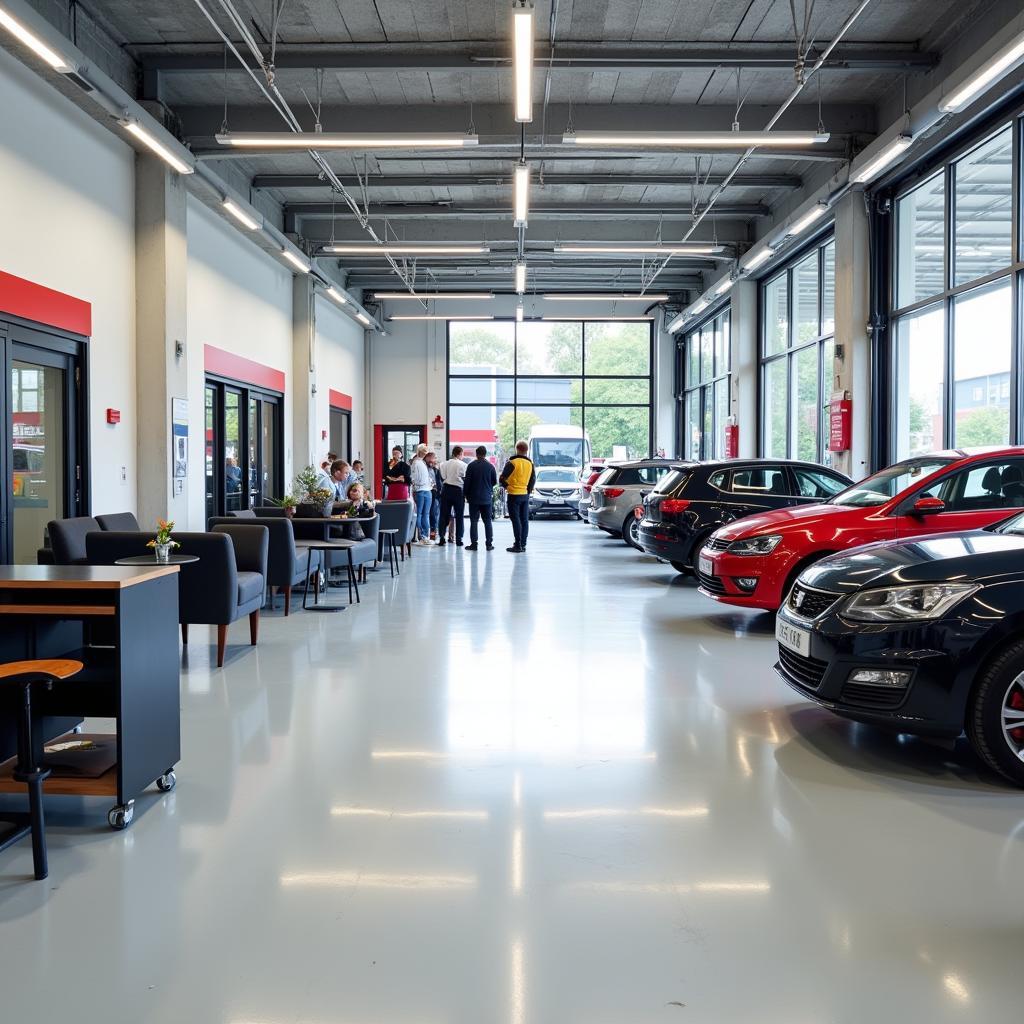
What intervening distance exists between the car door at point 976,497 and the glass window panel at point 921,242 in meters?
4.56

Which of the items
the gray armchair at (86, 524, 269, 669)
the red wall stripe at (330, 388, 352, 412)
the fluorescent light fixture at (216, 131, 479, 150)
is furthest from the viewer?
the red wall stripe at (330, 388, 352, 412)

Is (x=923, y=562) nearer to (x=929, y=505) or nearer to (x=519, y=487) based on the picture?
(x=929, y=505)

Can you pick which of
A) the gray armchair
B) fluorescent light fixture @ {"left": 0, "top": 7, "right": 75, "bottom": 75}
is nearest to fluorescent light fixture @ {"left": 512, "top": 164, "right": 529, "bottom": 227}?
fluorescent light fixture @ {"left": 0, "top": 7, "right": 75, "bottom": 75}

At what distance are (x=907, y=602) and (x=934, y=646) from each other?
20cm

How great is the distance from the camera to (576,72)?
8.81 m

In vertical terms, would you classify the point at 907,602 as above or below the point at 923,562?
below

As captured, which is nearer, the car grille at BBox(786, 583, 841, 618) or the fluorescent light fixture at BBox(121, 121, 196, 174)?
the car grille at BBox(786, 583, 841, 618)

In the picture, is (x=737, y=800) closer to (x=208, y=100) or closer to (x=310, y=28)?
(x=310, y=28)

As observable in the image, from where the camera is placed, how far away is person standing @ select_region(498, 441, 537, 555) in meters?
12.2

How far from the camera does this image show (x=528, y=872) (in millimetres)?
2570

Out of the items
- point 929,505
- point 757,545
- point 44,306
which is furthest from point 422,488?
point 929,505

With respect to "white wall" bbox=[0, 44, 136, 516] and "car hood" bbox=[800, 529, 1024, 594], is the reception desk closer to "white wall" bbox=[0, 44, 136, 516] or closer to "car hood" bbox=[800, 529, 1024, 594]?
"car hood" bbox=[800, 529, 1024, 594]

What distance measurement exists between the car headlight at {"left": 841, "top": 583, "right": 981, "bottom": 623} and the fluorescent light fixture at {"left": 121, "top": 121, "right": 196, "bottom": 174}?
6919mm

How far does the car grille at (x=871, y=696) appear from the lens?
328 cm
